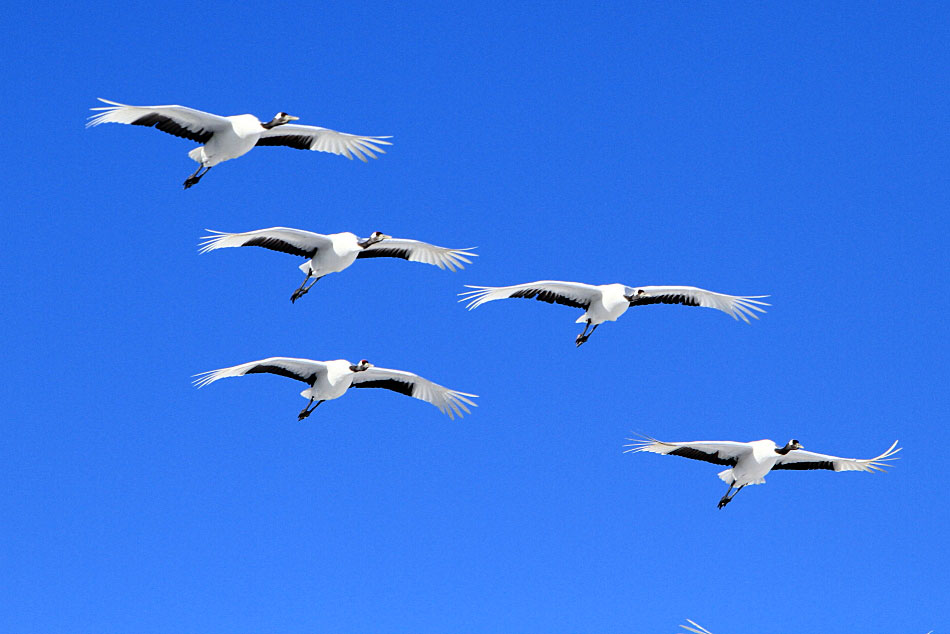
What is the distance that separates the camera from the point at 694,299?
41375 mm

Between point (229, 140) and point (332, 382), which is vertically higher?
point (229, 140)

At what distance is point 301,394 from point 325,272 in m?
3.53

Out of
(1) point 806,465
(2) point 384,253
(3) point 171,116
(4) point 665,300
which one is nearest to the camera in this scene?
(3) point 171,116

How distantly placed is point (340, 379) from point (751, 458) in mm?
11757

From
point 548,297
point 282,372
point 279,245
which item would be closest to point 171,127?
point 279,245

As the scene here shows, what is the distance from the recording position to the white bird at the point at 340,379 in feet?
118

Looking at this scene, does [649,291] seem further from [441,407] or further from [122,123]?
[122,123]

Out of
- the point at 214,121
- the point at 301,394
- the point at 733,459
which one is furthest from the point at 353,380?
the point at 733,459

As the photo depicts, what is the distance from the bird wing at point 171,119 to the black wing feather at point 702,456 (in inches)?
594

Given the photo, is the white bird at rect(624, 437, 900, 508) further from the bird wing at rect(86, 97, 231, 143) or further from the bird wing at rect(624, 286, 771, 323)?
the bird wing at rect(86, 97, 231, 143)

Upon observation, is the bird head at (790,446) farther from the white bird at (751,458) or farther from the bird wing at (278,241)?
the bird wing at (278,241)

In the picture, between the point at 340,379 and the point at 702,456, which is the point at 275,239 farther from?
the point at 702,456

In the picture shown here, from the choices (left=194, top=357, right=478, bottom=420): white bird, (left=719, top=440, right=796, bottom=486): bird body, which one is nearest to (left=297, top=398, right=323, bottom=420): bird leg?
(left=194, top=357, right=478, bottom=420): white bird

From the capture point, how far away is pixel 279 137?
37.5 meters
